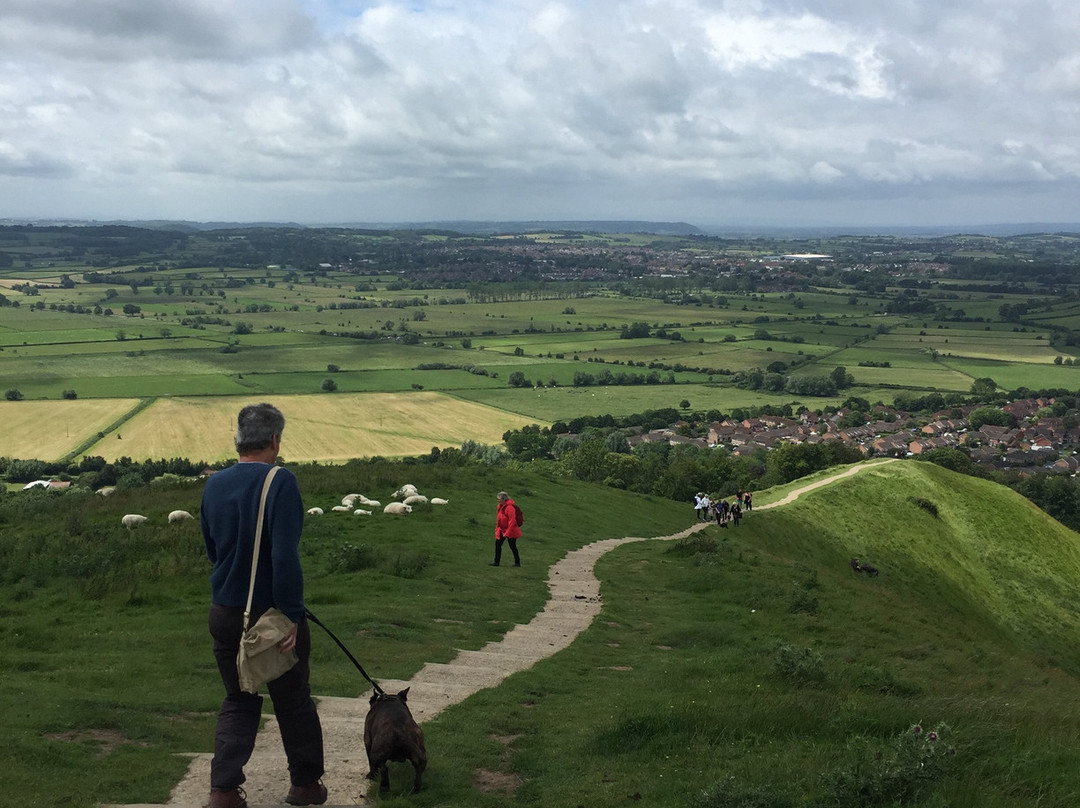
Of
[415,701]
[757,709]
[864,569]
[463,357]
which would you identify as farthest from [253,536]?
[463,357]

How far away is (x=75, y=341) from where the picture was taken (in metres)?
142

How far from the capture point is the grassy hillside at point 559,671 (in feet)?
30.4

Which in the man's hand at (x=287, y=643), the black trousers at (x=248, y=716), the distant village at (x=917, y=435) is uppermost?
the man's hand at (x=287, y=643)

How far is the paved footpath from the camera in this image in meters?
9.02

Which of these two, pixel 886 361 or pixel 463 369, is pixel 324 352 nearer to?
pixel 463 369

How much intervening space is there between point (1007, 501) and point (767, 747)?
60.5m

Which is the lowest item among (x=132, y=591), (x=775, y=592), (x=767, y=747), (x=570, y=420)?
(x=570, y=420)

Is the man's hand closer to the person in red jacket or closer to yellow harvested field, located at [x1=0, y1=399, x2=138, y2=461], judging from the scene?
the person in red jacket

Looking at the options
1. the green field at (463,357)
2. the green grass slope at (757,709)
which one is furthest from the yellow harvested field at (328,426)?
the green grass slope at (757,709)

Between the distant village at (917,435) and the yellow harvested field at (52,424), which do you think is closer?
the yellow harvested field at (52,424)

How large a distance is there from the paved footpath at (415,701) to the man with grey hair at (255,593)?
486mm

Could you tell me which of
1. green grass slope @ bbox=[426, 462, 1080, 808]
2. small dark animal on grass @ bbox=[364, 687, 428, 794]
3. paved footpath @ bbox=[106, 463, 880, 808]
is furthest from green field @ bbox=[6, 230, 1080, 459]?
small dark animal on grass @ bbox=[364, 687, 428, 794]

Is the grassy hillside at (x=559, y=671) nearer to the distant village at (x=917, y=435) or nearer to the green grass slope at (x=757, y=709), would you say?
the green grass slope at (x=757, y=709)

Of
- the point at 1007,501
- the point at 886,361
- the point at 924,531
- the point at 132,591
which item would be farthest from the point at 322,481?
the point at 886,361
